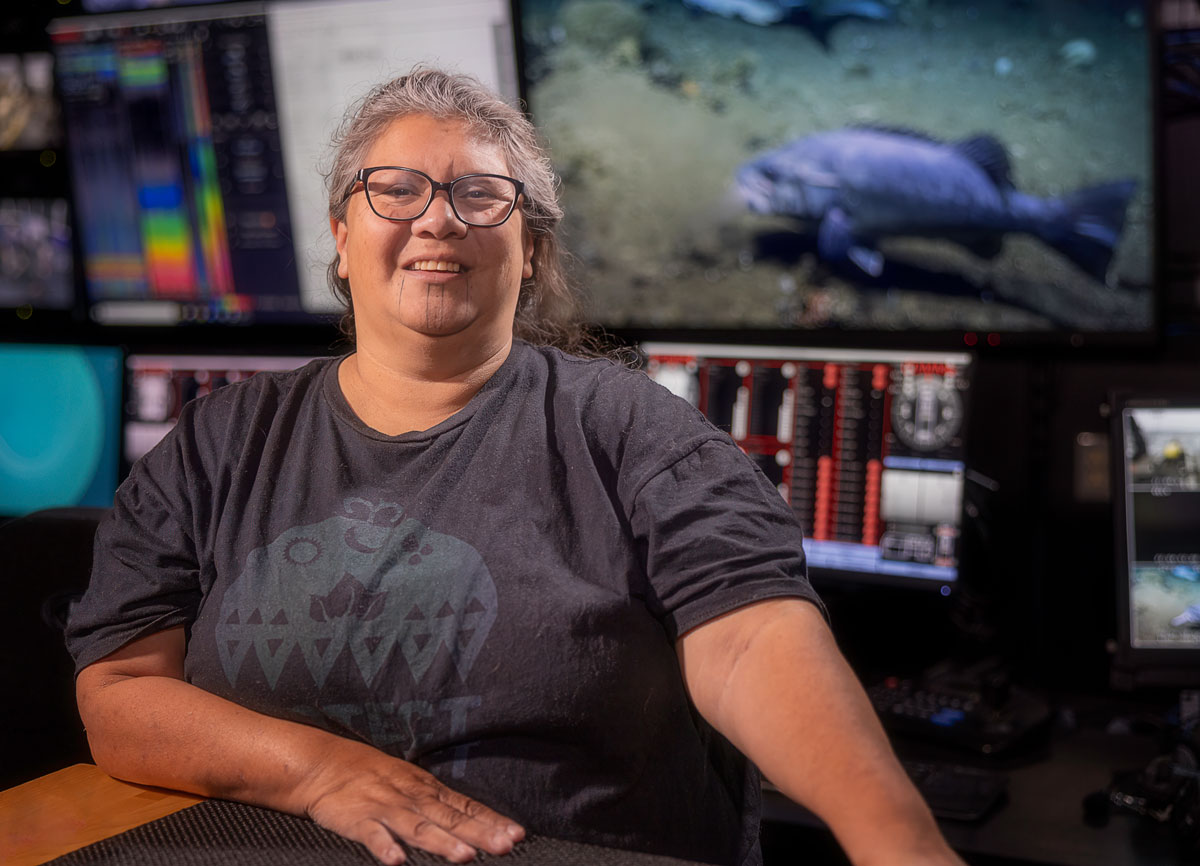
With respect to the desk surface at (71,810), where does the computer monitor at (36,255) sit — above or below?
above

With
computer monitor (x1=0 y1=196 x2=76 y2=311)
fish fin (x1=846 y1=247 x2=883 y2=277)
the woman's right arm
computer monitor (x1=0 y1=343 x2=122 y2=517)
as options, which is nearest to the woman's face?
the woman's right arm

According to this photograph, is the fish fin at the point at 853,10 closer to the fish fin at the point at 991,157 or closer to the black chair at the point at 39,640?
the fish fin at the point at 991,157

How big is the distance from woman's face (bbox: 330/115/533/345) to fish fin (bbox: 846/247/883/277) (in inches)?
38.4

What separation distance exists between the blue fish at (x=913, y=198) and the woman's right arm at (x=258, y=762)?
1.33 metres

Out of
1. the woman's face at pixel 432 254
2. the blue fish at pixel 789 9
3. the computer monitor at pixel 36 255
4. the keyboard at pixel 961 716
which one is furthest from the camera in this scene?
the computer monitor at pixel 36 255

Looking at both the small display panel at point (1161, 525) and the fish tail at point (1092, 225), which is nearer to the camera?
the small display panel at point (1161, 525)

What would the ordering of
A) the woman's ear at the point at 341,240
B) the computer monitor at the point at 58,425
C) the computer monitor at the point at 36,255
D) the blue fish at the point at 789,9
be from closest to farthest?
the woman's ear at the point at 341,240 < the blue fish at the point at 789,9 < the computer monitor at the point at 58,425 < the computer monitor at the point at 36,255

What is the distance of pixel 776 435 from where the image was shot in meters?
2.01

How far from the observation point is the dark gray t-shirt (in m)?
1.05

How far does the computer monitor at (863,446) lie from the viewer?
189 cm

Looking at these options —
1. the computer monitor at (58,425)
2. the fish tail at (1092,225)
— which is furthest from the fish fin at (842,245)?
the computer monitor at (58,425)

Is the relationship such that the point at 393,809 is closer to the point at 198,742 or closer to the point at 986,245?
the point at 198,742

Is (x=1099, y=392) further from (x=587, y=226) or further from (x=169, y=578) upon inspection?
(x=169, y=578)

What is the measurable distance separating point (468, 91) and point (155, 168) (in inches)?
60.1
